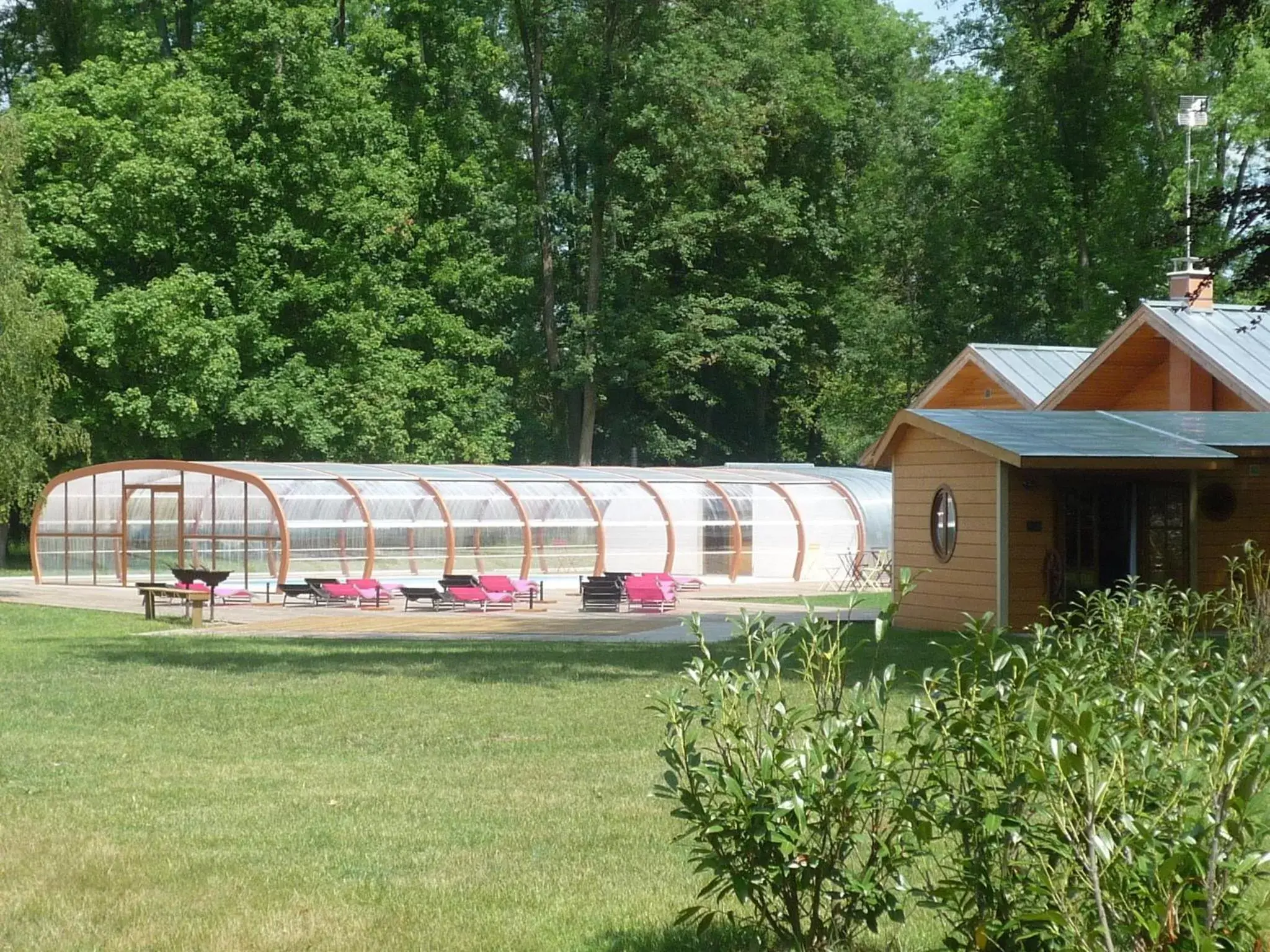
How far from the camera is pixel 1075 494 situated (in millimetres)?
20906

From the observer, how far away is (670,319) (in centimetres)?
4741

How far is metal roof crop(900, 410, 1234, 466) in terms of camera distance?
1897cm

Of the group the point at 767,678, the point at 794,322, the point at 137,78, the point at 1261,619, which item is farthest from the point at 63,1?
the point at 767,678

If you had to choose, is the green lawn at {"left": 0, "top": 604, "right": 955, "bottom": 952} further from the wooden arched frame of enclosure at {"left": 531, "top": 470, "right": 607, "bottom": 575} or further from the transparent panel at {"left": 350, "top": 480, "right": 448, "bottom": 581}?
the wooden arched frame of enclosure at {"left": 531, "top": 470, "right": 607, "bottom": 575}

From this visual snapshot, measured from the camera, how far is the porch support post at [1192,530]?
20.4 m

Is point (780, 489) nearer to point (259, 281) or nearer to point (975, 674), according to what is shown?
point (259, 281)

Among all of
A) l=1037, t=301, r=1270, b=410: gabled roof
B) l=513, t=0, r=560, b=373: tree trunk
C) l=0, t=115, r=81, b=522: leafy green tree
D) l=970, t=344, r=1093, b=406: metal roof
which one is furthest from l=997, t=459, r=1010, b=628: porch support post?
l=513, t=0, r=560, b=373: tree trunk

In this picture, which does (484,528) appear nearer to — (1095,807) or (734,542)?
(734,542)

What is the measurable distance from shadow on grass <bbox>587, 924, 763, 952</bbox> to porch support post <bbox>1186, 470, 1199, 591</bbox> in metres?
15.7

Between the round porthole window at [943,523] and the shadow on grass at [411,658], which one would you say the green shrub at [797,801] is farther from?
the round porthole window at [943,523]

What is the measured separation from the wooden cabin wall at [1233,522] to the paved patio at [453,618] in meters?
4.85

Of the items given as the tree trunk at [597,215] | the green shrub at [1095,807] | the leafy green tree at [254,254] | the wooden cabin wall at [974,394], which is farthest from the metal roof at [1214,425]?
A: the tree trunk at [597,215]

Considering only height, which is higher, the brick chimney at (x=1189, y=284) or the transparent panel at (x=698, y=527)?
the brick chimney at (x=1189, y=284)

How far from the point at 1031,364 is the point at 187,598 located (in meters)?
15.2
